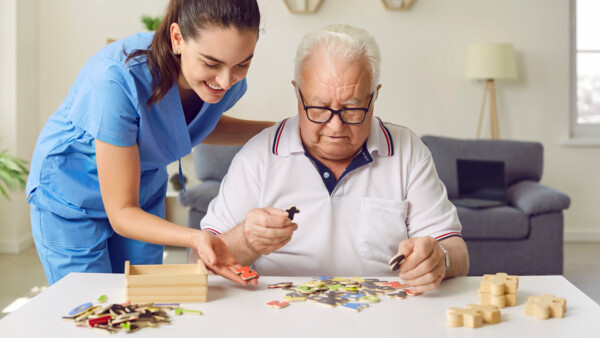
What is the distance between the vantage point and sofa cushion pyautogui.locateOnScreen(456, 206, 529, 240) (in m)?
3.94

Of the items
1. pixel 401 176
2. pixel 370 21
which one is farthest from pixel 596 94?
pixel 401 176

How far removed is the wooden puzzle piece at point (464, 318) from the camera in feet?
3.95

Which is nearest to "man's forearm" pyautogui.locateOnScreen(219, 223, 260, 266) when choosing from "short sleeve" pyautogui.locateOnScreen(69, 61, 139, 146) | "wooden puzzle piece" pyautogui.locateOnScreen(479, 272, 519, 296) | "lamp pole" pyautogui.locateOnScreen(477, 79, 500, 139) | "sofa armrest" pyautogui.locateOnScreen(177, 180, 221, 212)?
"short sleeve" pyautogui.locateOnScreen(69, 61, 139, 146)

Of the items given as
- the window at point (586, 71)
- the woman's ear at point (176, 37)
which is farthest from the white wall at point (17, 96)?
the window at point (586, 71)

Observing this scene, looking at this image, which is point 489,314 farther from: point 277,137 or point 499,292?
point 277,137

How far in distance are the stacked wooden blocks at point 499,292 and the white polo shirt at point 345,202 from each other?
40cm

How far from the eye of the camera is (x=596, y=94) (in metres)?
5.43

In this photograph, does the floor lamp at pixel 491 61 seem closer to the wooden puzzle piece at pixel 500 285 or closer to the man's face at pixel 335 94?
the man's face at pixel 335 94

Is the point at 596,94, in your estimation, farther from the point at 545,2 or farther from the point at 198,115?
the point at 198,115

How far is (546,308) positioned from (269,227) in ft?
2.05

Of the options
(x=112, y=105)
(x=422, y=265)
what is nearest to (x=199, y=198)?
(x=112, y=105)

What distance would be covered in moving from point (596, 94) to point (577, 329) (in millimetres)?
4780

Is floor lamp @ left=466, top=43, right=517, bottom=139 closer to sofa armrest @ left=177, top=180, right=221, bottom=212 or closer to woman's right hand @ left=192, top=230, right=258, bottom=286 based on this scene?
sofa armrest @ left=177, top=180, right=221, bottom=212

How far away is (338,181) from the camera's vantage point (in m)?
1.82
